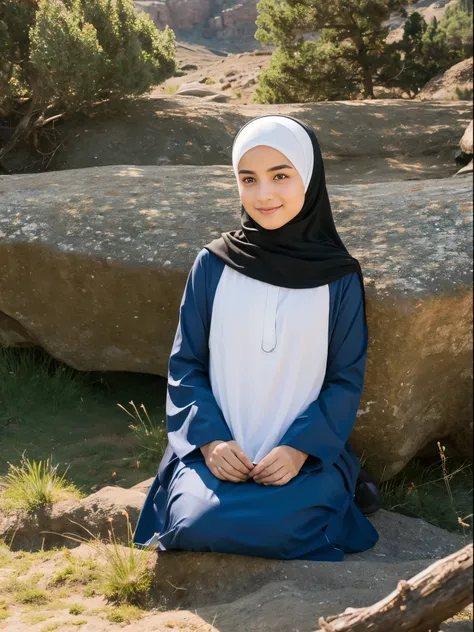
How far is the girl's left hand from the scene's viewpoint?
2.97m

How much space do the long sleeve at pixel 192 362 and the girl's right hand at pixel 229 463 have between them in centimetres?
16

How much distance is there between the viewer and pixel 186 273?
3.93 meters

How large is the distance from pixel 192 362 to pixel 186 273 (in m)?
0.70

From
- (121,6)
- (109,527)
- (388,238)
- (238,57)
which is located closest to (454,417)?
(388,238)

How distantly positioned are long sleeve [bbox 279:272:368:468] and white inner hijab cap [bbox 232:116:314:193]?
53 cm

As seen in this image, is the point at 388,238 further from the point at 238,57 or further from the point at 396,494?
the point at 238,57

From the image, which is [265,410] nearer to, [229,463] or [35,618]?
[229,463]

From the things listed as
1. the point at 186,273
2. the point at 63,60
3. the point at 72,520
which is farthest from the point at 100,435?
the point at 63,60

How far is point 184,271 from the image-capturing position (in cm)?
393

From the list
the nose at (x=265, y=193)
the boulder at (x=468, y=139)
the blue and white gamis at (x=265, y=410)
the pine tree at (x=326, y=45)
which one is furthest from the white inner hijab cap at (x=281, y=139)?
the pine tree at (x=326, y=45)

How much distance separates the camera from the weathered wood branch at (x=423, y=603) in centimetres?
191

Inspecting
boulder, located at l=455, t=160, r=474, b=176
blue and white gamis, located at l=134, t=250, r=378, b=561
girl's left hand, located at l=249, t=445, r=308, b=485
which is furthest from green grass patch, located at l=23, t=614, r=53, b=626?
boulder, located at l=455, t=160, r=474, b=176

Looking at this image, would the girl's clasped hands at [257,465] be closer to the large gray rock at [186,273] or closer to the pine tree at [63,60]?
the large gray rock at [186,273]

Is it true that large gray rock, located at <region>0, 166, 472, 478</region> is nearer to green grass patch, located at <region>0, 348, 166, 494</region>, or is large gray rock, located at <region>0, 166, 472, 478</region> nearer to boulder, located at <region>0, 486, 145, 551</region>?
green grass patch, located at <region>0, 348, 166, 494</region>
